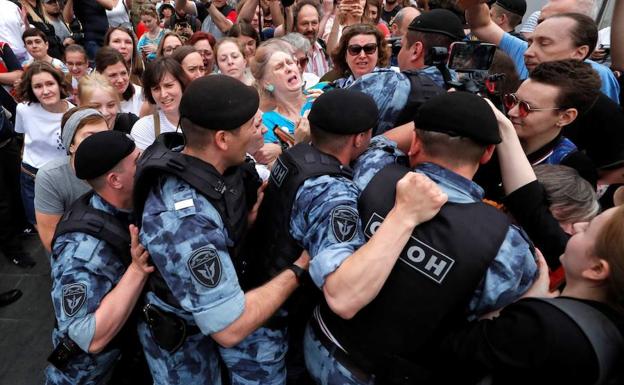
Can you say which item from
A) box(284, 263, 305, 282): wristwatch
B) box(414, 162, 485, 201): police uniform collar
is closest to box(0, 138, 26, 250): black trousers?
box(284, 263, 305, 282): wristwatch

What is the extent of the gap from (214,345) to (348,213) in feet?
3.46

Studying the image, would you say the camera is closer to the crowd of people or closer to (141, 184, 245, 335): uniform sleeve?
the crowd of people

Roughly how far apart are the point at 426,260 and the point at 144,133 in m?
2.73

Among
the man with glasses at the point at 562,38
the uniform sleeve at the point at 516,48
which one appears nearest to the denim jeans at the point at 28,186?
the man with glasses at the point at 562,38

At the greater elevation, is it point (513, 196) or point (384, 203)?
point (384, 203)

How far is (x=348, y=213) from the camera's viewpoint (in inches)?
61.7

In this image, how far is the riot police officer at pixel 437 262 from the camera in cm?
140

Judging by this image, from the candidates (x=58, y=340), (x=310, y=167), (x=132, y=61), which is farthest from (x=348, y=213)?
(x=132, y=61)

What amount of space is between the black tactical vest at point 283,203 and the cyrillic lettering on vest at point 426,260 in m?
0.47

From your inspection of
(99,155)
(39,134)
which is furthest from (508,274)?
(39,134)

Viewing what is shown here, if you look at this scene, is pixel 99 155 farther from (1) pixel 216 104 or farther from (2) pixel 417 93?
(2) pixel 417 93

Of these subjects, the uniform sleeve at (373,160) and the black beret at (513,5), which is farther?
the black beret at (513,5)

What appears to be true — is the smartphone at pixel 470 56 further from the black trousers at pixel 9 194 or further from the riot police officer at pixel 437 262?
the black trousers at pixel 9 194

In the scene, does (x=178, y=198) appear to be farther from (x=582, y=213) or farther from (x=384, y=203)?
(x=582, y=213)
